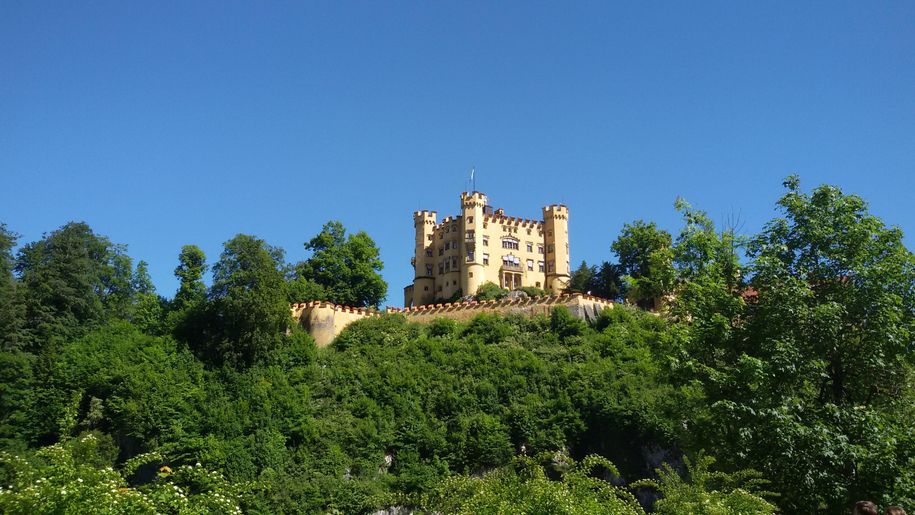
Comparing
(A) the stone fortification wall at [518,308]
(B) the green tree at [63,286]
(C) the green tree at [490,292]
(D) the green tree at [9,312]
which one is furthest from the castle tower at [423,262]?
(D) the green tree at [9,312]

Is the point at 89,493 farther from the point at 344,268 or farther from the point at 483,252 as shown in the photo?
the point at 483,252

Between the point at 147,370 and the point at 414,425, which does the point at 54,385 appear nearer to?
the point at 147,370

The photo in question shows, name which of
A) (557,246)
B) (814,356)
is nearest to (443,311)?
(557,246)

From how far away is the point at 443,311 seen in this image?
50.2m

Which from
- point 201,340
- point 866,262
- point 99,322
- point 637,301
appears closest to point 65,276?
point 99,322

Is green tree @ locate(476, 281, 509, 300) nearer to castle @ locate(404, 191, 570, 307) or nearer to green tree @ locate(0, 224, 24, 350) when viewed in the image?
castle @ locate(404, 191, 570, 307)

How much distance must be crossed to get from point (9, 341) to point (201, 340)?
27.1 feet

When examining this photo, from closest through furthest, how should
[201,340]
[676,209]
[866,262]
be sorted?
[866,262]
[676,209]
[201,340]

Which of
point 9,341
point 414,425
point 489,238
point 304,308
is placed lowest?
Answer: point 414,425

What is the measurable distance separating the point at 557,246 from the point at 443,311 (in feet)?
70.7

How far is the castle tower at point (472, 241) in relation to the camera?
66000 mm

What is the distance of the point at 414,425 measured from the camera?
36.8 meters

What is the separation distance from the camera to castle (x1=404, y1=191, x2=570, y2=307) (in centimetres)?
6712

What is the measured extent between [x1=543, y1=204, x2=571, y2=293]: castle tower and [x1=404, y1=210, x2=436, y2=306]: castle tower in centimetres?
914
